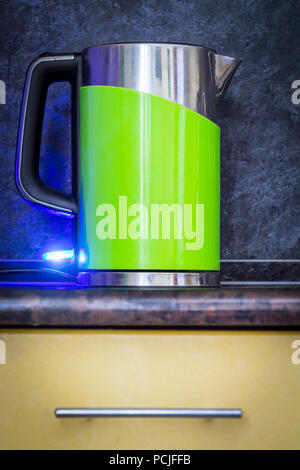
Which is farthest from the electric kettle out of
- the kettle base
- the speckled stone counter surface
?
the speckled stone counter surface

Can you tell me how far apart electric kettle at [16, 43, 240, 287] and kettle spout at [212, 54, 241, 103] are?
0.02 meters

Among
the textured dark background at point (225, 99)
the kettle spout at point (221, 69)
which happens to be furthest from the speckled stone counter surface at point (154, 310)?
the textured dark background at point (225, 99)

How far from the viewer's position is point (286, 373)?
0.46m

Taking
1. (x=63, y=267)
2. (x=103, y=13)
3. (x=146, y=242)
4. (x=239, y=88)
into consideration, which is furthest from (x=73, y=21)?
(x=146, y=242)

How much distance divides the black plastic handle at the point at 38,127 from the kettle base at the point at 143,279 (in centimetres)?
10

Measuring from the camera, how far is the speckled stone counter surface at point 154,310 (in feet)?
1.48

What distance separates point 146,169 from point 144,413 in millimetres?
282

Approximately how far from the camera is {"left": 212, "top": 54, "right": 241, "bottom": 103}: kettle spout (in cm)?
64

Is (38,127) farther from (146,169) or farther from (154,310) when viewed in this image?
(154,310)

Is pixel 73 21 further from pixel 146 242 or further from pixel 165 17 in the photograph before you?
pixel 146 242

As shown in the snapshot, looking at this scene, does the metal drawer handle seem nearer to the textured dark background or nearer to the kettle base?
the kettle base

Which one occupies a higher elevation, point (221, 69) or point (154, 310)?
point (221, 69)

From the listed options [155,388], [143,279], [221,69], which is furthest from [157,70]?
[155,388]

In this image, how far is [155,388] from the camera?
0.46 metres
